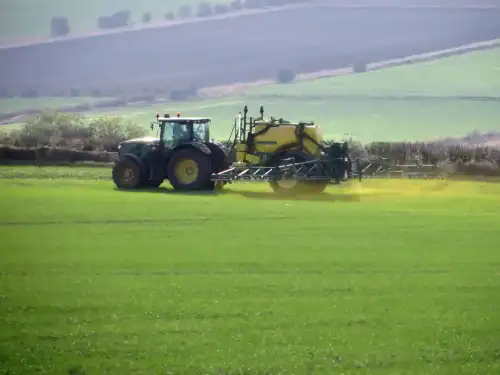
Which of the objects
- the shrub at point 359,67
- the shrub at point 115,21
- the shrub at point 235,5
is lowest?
the shrub at point 359,67

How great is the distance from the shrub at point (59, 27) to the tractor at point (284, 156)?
391 centimetres

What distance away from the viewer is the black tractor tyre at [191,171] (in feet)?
39.2

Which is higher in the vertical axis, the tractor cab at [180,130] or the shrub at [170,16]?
the shrub at [170,16]

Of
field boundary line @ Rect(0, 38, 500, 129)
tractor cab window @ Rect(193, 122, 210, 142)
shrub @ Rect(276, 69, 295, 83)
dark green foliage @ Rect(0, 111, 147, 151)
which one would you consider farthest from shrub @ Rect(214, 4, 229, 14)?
tractor cab window @ Rect(193, 122, 210, 142)

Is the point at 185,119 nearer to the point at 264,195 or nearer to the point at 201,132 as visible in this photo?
the point at 201,132

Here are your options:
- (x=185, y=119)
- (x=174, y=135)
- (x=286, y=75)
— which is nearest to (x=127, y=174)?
(x=174, y=135)

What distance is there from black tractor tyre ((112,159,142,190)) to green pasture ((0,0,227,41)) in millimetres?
3188

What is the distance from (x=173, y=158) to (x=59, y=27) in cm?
428

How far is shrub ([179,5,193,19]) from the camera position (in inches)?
364

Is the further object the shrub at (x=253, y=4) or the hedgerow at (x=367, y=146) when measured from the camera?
the hedgerow at (x=367, y=146)

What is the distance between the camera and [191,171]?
1205 centimetres

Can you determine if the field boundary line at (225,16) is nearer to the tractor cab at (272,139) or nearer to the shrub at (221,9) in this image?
the shrub at (221,9)

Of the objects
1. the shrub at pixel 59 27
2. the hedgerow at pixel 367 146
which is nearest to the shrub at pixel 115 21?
the shrub at pixel 59 27

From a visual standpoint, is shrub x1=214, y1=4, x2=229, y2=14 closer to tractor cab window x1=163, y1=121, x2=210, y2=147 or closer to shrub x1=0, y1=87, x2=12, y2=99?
tractor cab window x1=163, y1=121, x2=210, y2=147
